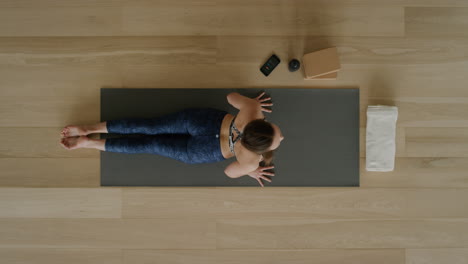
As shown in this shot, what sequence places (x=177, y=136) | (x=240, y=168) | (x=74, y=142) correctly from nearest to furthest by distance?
(x=240, y=168) → (x=177, y=136) → (x=74, y=142)

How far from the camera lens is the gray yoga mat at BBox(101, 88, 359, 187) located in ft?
6.78

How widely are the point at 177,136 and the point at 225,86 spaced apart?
1.72 ft

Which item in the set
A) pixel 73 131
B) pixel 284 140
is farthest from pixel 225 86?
pixel 73 131

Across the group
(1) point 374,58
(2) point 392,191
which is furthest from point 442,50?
(2) point 392,191

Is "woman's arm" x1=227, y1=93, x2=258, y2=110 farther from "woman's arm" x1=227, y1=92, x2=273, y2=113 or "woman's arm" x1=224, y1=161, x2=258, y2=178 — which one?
"woman's arm" x1=224, y1=161, x2=258, y2=178

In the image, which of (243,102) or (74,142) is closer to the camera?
(243,102)

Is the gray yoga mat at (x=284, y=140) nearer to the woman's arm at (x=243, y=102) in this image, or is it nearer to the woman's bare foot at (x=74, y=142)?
the woman's bare foot at (x=74, y=142)

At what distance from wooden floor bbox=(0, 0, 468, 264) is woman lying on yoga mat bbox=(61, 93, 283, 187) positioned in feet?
0.73

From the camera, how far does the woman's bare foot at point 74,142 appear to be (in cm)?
201

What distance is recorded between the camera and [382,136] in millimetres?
2051

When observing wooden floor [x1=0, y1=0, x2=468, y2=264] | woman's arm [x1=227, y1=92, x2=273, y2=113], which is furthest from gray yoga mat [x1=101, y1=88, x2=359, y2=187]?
woman's arm [x1=227, y1=92, x2=273, y2=113]

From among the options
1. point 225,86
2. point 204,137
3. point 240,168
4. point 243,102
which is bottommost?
point 240,168

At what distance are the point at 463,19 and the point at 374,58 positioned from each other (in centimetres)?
74

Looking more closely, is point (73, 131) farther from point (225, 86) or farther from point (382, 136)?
point (382, 136)
